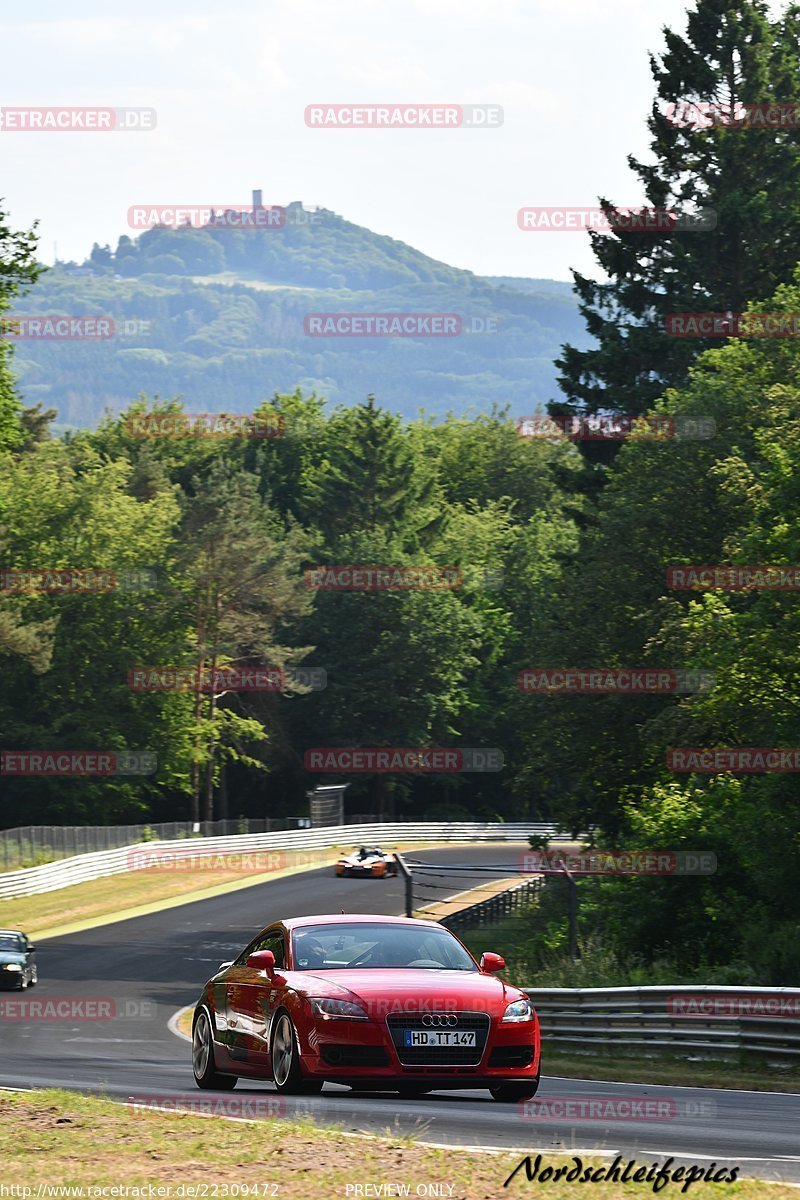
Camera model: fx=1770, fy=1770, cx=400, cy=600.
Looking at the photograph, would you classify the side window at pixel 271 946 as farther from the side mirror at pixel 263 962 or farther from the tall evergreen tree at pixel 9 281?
the tall evergreen tree at pixel 9 281

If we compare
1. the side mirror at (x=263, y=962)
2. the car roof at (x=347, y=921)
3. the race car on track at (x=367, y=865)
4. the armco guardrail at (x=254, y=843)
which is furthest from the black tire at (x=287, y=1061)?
the race car on track at (x=367, y=865)

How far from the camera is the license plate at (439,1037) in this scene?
11898 mm

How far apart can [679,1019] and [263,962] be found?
770 cm

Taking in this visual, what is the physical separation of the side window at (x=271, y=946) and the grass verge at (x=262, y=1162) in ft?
7.96

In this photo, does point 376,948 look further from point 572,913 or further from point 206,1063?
point 572,913

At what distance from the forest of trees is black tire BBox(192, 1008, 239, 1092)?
27.9 ft

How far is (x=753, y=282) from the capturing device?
51.0m

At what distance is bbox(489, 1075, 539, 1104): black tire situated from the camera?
1255cm

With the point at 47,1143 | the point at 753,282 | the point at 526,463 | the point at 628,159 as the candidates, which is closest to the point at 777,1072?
the point at 47,1143

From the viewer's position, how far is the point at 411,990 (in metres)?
12.1

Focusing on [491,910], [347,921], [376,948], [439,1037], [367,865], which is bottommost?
[367,865]

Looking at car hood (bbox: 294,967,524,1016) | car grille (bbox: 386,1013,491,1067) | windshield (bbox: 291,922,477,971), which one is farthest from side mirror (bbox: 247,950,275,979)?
car grille (bbox: 386,1013,491,1067)

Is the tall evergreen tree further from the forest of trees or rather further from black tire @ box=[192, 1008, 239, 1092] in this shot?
black tire @ box=[192, 1008, 239, 1092]

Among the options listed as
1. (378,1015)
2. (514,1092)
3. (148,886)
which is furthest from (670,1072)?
(148,886)
